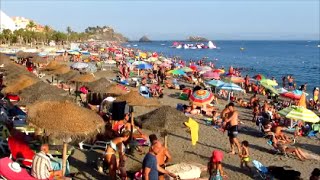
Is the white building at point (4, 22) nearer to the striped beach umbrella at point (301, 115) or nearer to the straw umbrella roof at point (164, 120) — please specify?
the striped beach umbrella at point (301, 115)

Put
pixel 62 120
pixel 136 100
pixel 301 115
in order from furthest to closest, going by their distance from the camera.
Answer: pixel 301 115
pixel 136 100
pixel 62 120

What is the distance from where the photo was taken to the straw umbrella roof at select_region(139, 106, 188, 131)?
355 inches

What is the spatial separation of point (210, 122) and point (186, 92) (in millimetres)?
6301

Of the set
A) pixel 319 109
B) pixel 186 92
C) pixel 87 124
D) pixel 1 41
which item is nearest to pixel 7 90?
pixel 87 124

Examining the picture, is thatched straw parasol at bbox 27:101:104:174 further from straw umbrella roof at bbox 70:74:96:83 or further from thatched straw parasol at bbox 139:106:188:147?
straw umbrella roof at bbox 70:74:96:83

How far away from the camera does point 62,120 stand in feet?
23.5

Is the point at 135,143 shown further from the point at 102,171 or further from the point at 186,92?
the point at 186,92

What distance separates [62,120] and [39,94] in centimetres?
334

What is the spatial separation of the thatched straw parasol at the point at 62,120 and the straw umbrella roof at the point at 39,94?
84.4 inches

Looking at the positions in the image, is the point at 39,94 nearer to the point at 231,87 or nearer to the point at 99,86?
the point at 99,86

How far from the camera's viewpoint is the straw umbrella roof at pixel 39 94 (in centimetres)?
975

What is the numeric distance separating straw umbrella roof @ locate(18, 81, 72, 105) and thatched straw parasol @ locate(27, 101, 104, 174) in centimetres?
214

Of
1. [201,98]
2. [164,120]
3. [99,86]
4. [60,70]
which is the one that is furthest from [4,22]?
[164,120]

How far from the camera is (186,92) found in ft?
68.0
